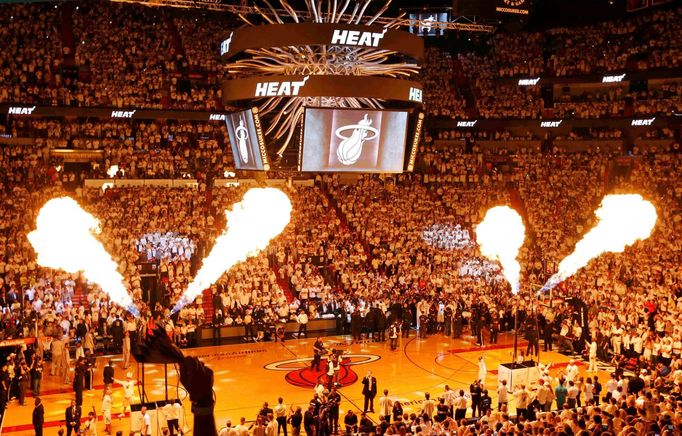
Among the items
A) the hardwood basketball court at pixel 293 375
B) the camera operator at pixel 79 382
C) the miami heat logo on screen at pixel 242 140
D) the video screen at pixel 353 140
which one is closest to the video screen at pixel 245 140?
the miami heat logo on screen at pixel 242 140

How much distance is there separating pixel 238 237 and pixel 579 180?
17.5m

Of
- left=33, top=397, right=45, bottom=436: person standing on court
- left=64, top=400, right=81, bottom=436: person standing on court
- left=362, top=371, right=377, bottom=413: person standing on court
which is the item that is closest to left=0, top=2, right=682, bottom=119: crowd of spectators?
left=33, top=397, right=45, bottom=436: person standing on court

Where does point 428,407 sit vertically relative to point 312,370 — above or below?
above

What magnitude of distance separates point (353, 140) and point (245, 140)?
303cm

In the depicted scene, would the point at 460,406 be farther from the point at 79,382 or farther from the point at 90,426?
the point at 79,382

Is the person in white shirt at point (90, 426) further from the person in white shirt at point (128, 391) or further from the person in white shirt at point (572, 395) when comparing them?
the person in white shirt at point (572, 395)

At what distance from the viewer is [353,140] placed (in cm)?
1986

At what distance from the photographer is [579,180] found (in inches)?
1385

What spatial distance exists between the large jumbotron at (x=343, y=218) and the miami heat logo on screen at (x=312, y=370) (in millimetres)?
184

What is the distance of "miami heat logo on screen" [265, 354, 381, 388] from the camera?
21344 mm

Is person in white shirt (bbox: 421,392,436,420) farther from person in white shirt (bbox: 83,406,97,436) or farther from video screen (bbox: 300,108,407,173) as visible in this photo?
person in white shirt (bbox: 83,406,97,436)

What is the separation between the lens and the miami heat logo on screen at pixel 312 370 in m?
21.3

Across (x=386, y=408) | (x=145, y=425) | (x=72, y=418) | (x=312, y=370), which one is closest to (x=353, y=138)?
(x=386, y=408)

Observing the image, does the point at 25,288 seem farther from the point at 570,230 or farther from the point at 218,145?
the point at 570,230
